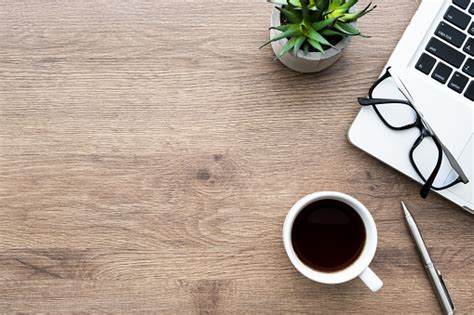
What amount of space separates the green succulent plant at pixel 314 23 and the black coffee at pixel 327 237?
7.8 inches

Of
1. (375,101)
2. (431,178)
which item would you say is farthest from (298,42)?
(431,178)

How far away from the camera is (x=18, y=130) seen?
0.86 metres

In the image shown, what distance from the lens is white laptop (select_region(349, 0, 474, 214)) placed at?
824 millimetres

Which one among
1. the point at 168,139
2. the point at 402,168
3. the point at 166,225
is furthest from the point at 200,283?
the point at 402,168

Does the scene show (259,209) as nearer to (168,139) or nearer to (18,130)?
(168,139)

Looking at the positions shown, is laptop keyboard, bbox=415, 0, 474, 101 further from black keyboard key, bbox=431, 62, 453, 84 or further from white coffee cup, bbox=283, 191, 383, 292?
white coffee cup, bbox=283, 191, 383, 292

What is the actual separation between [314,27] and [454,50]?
0.59ft

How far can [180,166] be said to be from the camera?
862 mm

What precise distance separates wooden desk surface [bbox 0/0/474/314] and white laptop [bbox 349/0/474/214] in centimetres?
3

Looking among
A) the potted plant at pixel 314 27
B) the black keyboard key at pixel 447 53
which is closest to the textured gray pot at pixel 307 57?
the potted plant at pixel 314 27

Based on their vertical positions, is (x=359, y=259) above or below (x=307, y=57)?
below

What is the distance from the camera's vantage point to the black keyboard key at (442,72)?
83 cm

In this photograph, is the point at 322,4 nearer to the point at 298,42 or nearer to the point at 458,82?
the point at 298,42

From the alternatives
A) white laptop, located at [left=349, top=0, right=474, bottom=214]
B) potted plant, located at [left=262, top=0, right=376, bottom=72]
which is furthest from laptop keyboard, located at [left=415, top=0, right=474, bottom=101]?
potted plant, located at [left=262, top=0, right=376, bottom=72]
